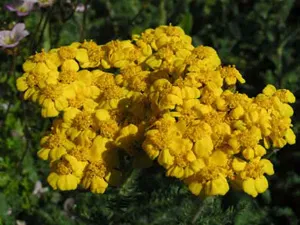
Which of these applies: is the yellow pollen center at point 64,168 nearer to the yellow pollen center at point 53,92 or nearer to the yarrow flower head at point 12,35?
the yellow pollen center at point 53,92

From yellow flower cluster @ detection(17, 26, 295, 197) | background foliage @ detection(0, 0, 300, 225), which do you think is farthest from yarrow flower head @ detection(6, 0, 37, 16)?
yellow flower cluster @ detection(17, 26, 295, 197)

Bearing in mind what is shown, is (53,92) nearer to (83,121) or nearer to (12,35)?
(83,121)

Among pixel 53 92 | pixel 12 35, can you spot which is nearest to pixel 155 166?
pixel 12 35

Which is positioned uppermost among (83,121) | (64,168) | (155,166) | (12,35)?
(83,121)

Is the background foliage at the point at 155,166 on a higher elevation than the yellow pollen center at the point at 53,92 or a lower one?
lower

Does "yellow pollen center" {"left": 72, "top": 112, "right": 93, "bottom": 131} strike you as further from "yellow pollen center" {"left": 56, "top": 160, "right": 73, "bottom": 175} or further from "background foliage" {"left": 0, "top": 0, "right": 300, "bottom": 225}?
"background foliage" {"left": 0, "top": 0, "right": 300, "bottom": 225}

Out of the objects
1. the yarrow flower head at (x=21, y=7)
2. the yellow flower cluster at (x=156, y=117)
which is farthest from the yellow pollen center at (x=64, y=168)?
the yarrow flower head at (x=21, y=7)
